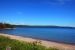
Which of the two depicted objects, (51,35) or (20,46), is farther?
(51,35)

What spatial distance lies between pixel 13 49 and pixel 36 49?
3.39 feet

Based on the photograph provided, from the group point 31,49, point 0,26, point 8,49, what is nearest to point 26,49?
point 31,49

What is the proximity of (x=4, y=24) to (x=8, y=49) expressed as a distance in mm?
77301

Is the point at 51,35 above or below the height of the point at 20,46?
below

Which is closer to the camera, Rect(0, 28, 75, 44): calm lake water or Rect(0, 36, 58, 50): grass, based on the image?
Rect(0, 36, 58, 50): grass

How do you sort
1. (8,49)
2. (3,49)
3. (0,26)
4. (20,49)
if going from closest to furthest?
(8,49) < (3,49) < (20,49) < (0,26)

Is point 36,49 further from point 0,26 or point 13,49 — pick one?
point 0,26

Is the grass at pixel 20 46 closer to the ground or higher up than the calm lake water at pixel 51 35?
higher up

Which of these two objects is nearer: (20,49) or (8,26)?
(20,49)

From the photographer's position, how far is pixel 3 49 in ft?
23.9

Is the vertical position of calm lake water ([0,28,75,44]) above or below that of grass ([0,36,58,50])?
below

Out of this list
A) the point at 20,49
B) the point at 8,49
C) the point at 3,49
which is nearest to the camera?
the point at 8,49

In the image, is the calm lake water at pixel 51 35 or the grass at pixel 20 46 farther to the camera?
the calm lake water at pixel 51 35

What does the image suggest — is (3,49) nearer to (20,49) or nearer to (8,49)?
(20,49)
